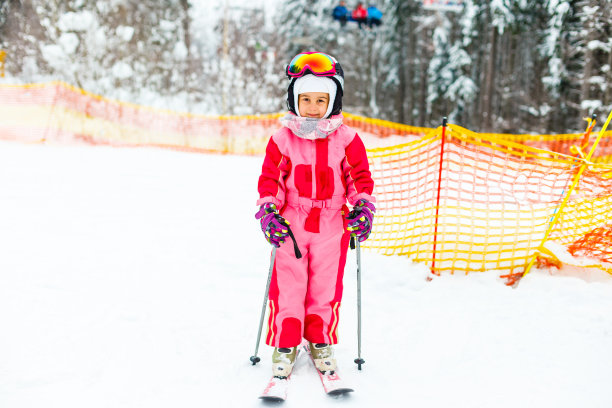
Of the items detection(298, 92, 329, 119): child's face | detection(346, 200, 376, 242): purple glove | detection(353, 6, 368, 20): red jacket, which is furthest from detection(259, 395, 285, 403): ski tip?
detection(353, 6, 368, 20): red jacket

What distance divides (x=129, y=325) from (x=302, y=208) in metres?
1.80

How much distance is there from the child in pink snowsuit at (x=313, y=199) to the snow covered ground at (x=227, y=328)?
37 centimetres

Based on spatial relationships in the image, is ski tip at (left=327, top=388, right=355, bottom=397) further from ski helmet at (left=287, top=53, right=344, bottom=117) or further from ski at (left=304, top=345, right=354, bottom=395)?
ski helmet at (left=287, top=53, right=344, bottom=117)

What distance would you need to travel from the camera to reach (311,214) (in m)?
2.97

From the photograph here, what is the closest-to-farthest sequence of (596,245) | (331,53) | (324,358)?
(324,358)
(596,245)
(331,53)

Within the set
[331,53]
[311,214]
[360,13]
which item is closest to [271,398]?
[311,214]

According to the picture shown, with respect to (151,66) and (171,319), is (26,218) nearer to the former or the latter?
(171,319)

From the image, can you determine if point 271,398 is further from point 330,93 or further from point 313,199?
point 330,93

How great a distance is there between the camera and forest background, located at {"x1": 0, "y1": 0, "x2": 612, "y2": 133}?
1048 inches

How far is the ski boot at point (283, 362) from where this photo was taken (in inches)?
115

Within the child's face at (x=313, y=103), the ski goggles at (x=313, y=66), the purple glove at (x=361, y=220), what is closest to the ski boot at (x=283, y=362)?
the purple glove at (x=361, y=220)

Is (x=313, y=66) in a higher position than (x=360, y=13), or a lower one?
lower

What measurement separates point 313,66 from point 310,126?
1.28 feet

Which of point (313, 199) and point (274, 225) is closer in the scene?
point (274, 225)
